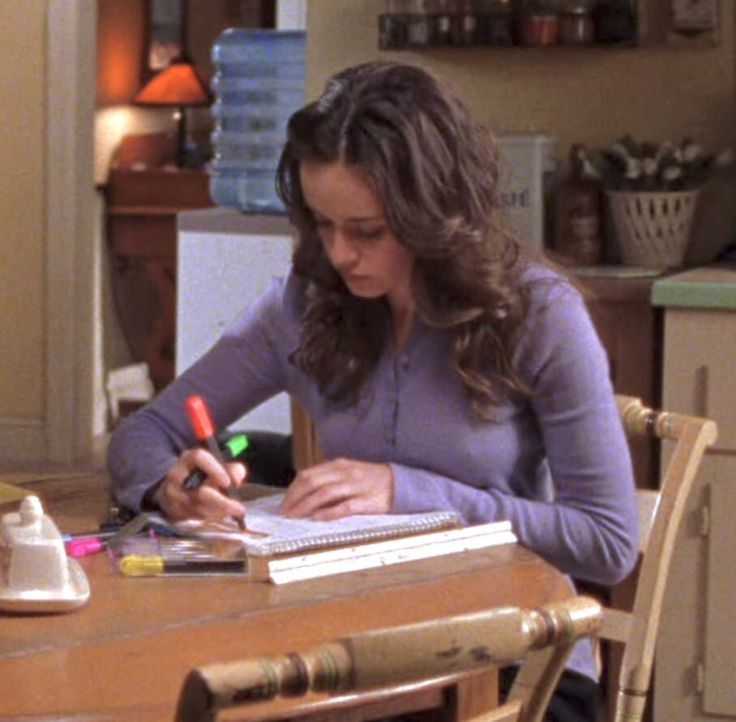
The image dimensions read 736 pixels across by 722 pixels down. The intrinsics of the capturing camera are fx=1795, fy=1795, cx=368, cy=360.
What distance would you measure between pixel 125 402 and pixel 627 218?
11.4 ft

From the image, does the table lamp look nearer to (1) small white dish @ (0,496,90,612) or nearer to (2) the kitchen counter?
(2) the kitchen counter

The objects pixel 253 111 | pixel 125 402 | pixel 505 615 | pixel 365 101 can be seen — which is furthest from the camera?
pixel 125 402

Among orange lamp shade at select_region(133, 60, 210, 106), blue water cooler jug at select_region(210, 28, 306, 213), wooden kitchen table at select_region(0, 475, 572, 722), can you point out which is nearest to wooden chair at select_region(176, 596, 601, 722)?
wooden kitchen table at select_region(0, 475, 572, 722)

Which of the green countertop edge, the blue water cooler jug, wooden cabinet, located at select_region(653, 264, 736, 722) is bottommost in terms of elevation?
wooden cabinet, located at select_region(653, 264, 736, 722)

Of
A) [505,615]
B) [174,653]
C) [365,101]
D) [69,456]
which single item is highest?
[365,101]

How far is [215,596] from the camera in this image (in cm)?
154

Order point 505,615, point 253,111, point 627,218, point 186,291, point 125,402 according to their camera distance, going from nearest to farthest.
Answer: point 505,615, point 627,218, point 186,291, point 253,111, point 125,402

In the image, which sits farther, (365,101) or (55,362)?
(55,362)

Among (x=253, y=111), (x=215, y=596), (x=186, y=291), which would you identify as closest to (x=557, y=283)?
(x=215, y=596)

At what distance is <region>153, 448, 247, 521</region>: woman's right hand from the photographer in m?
1.77

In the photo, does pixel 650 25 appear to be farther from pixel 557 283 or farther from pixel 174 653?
pixel 174 653

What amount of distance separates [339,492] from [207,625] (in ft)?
1.12

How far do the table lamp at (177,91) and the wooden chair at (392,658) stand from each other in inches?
230

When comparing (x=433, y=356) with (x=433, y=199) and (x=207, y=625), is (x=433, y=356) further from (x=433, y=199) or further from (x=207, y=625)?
(x=207, y=625)
